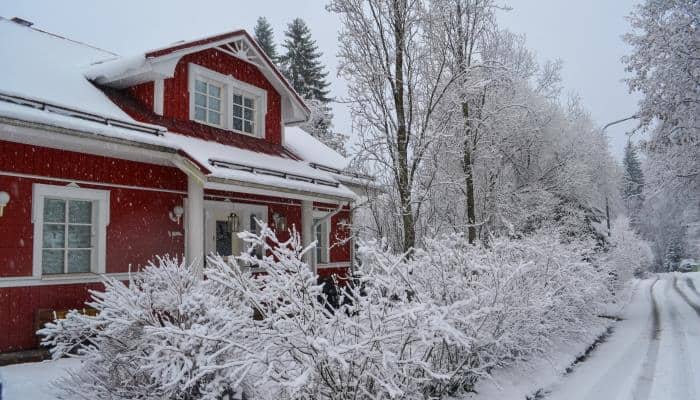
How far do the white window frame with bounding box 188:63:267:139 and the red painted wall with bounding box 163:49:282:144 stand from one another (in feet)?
0.37

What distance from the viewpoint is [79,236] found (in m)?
8.17

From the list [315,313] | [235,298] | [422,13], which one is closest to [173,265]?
[235,298]

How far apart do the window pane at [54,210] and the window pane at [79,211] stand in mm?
102

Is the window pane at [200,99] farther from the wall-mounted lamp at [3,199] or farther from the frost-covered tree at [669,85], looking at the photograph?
the frost-covered tree at [669,85]

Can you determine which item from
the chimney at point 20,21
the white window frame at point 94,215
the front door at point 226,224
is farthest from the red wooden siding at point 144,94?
the chimney at point 20,21

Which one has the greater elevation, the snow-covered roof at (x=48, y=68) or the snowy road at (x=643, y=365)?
the snow-covered roof at (x=48, y=68)

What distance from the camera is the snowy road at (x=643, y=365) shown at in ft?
20.8

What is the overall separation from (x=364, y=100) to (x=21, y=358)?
658 centimetres

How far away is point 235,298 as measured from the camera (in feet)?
16.4

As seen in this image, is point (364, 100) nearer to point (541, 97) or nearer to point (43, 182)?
point (43, 182)

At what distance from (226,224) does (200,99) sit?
9.34 feet

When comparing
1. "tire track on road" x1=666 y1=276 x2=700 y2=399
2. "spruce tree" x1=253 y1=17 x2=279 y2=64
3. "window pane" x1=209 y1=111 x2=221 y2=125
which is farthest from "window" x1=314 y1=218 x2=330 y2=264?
"spruce tree" x1=253 y1=17 x2=279 y2=64

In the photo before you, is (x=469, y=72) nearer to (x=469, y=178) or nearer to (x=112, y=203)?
(x=469, y=178)

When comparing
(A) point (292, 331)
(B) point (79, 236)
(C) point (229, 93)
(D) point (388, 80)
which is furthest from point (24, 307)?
(D) point (388, 80)
